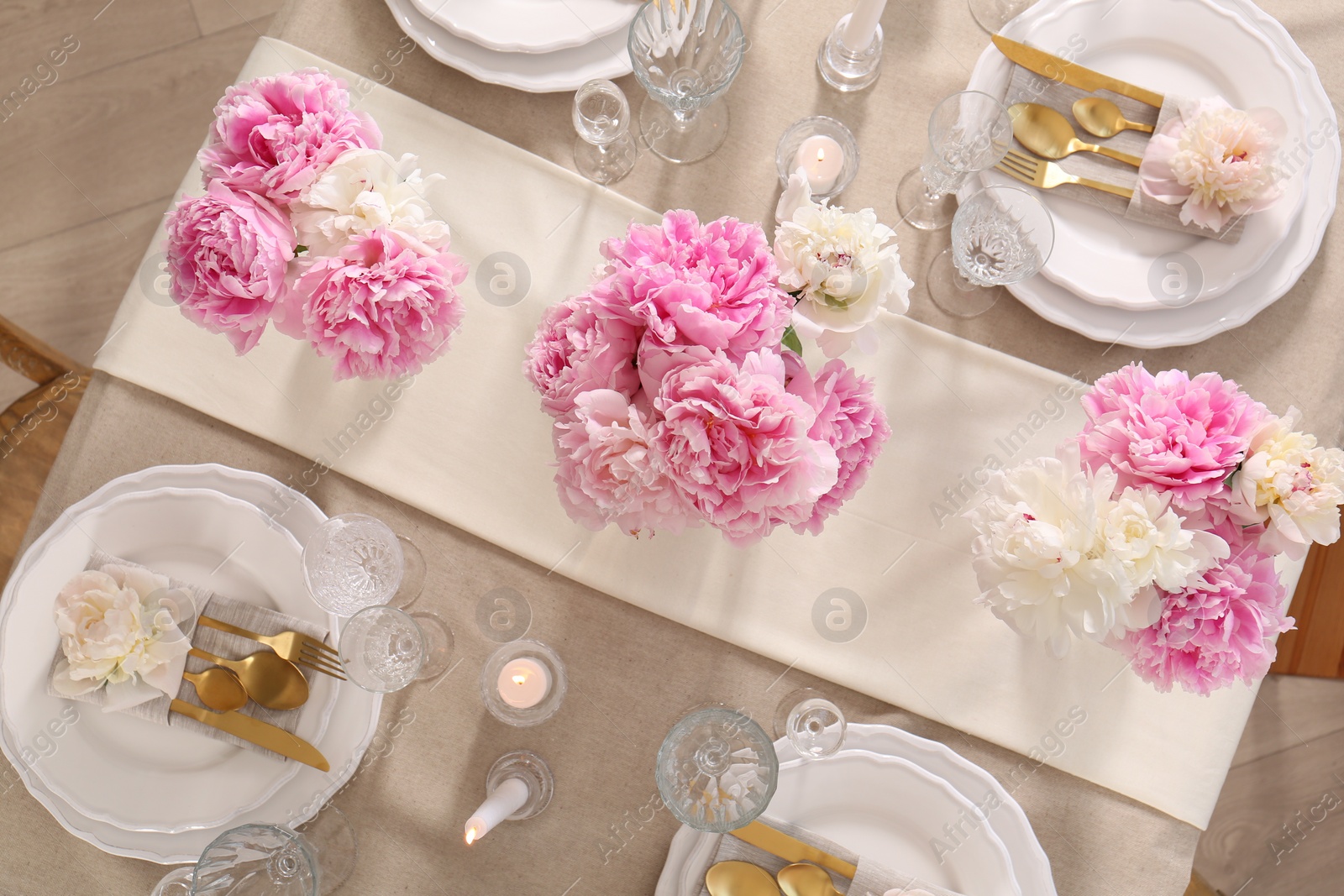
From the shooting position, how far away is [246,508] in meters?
0.97

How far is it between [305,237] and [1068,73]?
87 cm

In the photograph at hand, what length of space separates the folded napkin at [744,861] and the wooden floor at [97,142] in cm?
147

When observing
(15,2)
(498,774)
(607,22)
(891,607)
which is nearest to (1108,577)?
(891,607)

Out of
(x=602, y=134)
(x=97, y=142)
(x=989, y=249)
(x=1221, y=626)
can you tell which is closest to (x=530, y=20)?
(x=602, y=134)

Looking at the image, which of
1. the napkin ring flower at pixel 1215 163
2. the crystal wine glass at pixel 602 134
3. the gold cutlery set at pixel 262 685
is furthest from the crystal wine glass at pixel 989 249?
the gold cutlery set at pixel 262 685

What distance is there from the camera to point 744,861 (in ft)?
3.04

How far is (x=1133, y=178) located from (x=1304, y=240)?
207 mm

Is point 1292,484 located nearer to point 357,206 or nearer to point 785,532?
point 785,532

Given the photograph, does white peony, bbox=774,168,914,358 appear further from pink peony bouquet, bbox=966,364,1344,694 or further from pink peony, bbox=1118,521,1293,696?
pink peony, bbox=1118,521,1293,696

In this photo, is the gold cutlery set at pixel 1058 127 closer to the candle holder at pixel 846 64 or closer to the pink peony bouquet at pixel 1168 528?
the candle holder at pixel 846 64

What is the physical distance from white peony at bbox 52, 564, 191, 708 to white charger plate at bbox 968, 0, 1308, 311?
1.06 m

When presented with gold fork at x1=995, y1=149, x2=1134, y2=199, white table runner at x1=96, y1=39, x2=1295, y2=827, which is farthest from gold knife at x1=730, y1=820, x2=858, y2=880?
gold fork at x1=995, y1=149, x2=1134, y2=199

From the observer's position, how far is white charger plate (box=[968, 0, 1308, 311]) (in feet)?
3.24

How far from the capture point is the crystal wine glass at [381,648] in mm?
946
